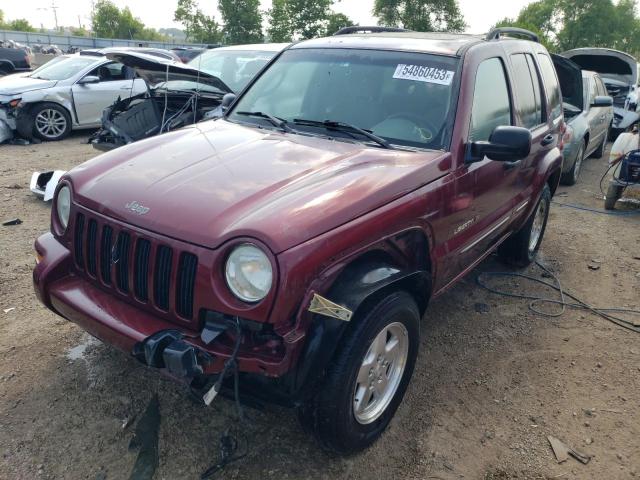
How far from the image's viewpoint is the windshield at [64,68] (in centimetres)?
1009

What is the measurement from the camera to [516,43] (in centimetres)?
416

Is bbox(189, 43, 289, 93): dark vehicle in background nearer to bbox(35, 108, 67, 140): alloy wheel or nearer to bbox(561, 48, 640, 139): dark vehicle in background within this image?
bbox(35, 108, 67, 140): alloy wheel

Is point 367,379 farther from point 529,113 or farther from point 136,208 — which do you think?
point 529,113

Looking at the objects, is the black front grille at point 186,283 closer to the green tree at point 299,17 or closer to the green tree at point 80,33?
the green tree at point 299,17

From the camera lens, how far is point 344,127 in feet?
10.5

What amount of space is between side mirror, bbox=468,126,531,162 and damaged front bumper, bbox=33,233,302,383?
1727 mm

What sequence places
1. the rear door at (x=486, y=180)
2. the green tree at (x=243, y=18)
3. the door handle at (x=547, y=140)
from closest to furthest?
the rear door at (x=486, y=180), the door handle at (x=547, y=140), the green tree at (x=243, y=18)

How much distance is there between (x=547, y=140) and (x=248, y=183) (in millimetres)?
3051

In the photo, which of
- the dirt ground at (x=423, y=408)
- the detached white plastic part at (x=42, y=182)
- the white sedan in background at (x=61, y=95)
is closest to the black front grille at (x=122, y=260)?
the dirt ground at (x=423, y=408)

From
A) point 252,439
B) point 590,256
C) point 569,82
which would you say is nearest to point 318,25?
point 569,82

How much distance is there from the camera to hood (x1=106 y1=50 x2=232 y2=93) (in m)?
5.61

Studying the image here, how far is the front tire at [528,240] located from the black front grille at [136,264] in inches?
134

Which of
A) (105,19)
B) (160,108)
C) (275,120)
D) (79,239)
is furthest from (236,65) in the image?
(105,19)

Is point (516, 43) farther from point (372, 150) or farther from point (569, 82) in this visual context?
point (569, 82)
